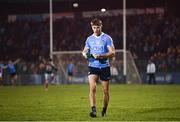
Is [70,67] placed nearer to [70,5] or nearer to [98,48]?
[70,5]

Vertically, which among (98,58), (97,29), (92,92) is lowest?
(92,92)

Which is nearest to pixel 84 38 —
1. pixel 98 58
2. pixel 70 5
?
pixel 70 5

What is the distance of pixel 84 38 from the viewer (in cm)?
5256

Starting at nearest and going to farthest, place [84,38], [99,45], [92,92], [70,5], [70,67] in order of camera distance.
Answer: [92,92]
[99,45]
[70,67]
[84,38]
[70,5]

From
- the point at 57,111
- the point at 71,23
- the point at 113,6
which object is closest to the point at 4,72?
the point at 71,23

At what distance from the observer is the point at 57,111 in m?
17.2

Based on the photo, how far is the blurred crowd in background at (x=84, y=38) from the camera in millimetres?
47875

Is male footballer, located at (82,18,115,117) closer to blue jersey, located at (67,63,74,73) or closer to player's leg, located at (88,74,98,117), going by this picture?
player's leg, located at (88,74,98,117)

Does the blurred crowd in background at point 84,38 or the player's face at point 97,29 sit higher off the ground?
the player's face at point 97,29

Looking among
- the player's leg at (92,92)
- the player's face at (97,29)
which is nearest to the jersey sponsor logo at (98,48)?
the player's face at (97,29)

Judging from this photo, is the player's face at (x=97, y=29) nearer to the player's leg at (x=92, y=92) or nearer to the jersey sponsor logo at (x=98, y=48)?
the jersey sponsor logo at (x=98, y=48)

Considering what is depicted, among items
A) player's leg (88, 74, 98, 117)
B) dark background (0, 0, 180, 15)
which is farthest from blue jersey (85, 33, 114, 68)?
dark background (0, 0, 180, 15)

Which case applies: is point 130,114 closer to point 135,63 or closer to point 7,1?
point 135,63

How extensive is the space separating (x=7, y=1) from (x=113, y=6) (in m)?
11.1
